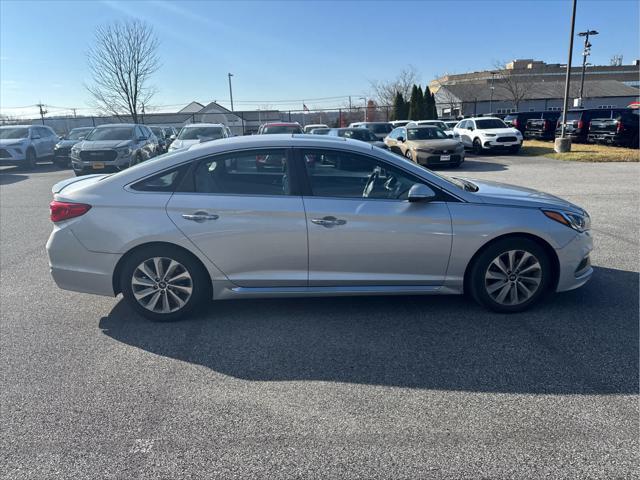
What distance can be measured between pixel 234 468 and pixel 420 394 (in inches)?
51.5

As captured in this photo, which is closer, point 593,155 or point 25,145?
point 593,155

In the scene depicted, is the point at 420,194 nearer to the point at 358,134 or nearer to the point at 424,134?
the point at 358,134

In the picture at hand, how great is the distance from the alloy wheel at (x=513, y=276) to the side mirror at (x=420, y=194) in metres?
0.84

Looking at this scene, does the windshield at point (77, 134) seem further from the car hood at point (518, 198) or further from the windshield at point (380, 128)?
the car hood at point (518, 198)

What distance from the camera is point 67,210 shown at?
13.2ft

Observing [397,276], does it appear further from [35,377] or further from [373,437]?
[35,377]

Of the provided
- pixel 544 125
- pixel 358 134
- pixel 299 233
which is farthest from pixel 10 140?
pixel 544 125

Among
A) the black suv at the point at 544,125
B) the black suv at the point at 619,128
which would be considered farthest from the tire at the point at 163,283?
the black suv at the point at 544,125

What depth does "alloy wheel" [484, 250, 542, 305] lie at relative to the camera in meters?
4.08

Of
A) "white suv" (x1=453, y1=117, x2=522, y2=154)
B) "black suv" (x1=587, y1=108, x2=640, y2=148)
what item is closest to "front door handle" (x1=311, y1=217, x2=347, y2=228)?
A: "white suv" (x1=453, y1=117, x2=522, y2=154)

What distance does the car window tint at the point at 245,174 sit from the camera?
13.3 feet

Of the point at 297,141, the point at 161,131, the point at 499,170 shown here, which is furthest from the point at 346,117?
the point at 297,141

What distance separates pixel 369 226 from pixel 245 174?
4.03 feet

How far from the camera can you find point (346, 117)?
1850 inches
